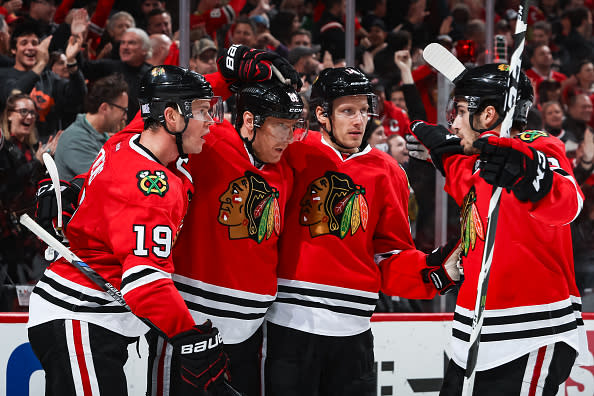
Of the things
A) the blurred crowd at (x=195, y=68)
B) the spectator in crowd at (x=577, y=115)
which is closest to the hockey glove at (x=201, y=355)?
the blurred crowd at (x=195, y=68)

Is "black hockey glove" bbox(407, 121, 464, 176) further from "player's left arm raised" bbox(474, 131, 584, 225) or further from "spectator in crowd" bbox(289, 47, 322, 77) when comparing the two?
"spectator in crowd" bbox(289, 47, 322, 77)

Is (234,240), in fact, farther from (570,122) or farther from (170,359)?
(570,122)

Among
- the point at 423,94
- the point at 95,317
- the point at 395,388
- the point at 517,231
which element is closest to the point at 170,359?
the point at 95,317

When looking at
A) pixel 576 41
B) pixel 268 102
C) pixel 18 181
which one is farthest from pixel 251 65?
pixel 576 41

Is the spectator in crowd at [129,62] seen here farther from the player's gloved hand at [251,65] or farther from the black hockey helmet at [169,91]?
the black hockey helmet at [169,91]

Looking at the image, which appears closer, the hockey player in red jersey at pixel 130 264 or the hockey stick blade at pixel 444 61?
the hockey player in red jersey at pixel 130 264

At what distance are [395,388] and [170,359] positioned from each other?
4.69 ft

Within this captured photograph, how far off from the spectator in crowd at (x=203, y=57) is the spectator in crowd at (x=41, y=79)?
608 mm

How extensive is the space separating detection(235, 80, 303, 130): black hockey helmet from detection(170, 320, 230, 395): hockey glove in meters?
0.72

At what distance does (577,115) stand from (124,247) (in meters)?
3.85

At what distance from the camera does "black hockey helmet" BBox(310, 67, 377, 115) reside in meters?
2.71

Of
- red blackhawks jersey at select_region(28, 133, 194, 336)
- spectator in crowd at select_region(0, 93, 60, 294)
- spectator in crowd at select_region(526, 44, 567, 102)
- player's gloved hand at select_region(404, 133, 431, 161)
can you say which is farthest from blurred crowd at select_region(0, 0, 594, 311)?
red blackhawks jersey at select_region(28, 133, 194, 336)

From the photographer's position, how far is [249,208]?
8.39 feet

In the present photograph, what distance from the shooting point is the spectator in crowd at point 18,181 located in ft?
12.0
